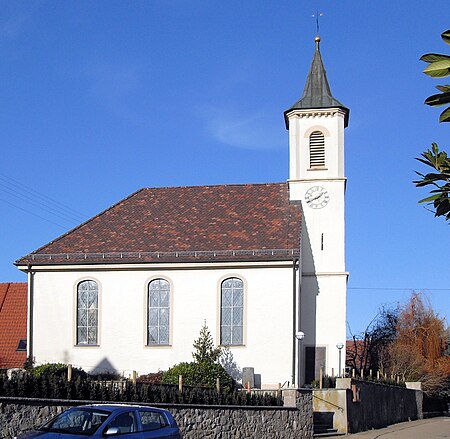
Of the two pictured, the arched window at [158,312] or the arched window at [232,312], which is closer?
the arched window at [232,312]

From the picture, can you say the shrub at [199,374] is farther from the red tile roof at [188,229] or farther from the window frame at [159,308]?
the red tile roof at [188,229]

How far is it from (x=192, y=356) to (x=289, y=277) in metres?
4.94

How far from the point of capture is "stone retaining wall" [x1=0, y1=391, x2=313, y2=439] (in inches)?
592

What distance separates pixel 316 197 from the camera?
35.7 meters

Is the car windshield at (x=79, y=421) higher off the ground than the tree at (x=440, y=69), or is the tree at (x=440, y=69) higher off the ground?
the tree at (x=440, y=69)

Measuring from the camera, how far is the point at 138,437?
13141 millimetres

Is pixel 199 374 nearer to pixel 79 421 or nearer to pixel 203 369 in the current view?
pixel 203 369

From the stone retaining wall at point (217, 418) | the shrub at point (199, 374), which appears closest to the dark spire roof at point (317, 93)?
the shrub at point (199, 374)

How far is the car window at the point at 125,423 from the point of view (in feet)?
42.6

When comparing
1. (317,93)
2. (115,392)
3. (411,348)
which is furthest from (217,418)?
(411,348)

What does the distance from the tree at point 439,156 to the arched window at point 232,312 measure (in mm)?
26062

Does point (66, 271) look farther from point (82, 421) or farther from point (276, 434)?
point (82, 421)

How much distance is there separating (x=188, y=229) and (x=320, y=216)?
600 centimetres

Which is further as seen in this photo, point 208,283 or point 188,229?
point 188,229
